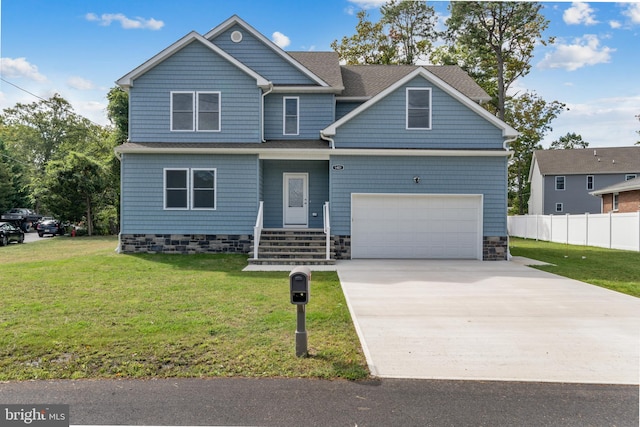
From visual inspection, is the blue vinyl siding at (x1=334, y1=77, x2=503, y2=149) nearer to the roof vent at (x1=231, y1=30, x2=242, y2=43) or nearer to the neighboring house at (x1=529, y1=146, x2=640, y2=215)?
the roof vent at (x1=231, y1=30, x2=242, y2=43)

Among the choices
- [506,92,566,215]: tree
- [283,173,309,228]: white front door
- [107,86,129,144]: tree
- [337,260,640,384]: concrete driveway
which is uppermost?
[506,92,566,215]: tree

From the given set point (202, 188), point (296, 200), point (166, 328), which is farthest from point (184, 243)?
point (166, 328)

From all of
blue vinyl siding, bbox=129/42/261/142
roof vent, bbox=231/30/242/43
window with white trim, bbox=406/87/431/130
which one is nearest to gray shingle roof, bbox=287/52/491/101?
roof vent, bbox=231/30/242/43

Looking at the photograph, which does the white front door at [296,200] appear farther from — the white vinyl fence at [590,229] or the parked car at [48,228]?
the parked car at [48,228]

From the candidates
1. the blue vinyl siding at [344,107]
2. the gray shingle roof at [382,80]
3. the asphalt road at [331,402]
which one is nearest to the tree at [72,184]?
the blue vinyl siding at [344,107]

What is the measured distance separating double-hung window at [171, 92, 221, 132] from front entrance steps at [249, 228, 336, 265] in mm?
4381

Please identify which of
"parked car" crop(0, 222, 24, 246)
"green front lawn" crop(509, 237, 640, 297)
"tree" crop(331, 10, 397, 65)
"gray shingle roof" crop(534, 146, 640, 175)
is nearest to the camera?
"green front lawn" crop(509, 237, 640, 297)

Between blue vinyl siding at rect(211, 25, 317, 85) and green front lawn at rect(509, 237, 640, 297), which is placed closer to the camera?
green front lawn at rect(509, 237, 640, 297)

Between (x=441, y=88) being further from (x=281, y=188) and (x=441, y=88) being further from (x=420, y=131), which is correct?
(x=281, y=188)

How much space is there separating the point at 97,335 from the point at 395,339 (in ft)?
12.8

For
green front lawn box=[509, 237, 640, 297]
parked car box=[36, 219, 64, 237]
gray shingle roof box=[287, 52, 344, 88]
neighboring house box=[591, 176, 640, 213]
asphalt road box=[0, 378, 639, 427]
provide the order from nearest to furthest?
1. asphalt road box=[0, 378, 639, 427]
2. green front lawn box=[509, 237, 640, 297]
3. gray shingle roof box=[287, 52, 344, 88]
4. neighboring house box=[591, 176, 640, 213]
5. parked car box=[36, 219, 64, 237]

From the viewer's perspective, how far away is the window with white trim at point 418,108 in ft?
43.3

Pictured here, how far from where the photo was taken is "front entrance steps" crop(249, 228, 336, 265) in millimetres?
11633

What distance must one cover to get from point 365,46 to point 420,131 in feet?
59.6
